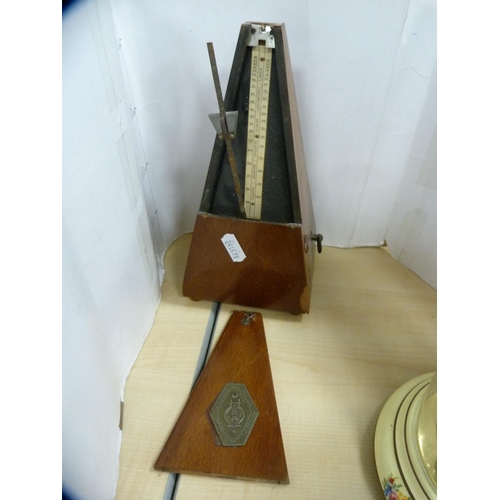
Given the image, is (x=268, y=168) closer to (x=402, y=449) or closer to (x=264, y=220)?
(x=264, y=220)

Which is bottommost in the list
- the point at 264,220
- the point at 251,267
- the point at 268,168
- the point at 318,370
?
the point at 318,370

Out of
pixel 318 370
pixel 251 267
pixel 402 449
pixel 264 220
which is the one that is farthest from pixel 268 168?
pixel 402 449

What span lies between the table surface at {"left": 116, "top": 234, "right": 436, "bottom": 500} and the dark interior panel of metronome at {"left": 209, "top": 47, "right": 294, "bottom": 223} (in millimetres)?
255

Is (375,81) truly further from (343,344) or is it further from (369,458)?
(369,458)

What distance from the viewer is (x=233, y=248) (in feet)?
2.73

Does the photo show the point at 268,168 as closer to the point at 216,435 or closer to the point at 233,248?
the point at 233,248

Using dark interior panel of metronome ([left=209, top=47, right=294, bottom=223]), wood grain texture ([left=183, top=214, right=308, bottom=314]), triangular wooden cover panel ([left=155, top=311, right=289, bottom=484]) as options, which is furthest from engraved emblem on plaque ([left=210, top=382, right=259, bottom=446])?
dark interior panel of metronome ([left=209, top=47, right=294, bottom=223])

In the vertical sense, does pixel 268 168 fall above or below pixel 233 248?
above

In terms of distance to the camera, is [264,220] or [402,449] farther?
[264,220]

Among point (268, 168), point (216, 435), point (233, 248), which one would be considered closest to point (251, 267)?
point (233, 248)

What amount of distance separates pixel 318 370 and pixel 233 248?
0.30m

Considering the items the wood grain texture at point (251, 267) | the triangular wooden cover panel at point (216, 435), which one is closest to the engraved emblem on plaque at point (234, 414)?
the triangular wooden cover panel at point (216, 435)
